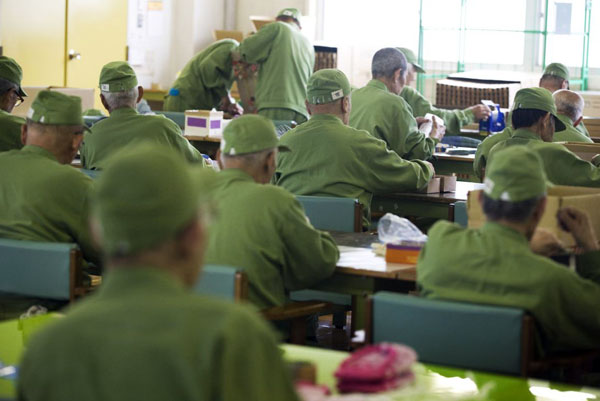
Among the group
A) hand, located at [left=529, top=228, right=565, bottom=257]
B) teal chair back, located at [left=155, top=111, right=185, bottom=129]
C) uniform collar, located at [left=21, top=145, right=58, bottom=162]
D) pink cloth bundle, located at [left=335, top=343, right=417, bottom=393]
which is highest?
uniform collar, located at [left=21, top=145, right=58, bottom=162]

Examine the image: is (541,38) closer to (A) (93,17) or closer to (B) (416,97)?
(B) (416,97)

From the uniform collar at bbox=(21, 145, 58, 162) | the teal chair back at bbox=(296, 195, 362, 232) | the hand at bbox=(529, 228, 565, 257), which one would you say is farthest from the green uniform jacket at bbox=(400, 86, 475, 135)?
the hand at bbox=(529, 228, 565, 257)

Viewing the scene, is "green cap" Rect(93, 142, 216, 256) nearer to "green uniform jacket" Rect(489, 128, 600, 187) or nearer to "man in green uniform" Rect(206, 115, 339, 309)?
"man in green uniform" Rect(206, 115, 339, 309)

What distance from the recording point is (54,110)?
392cm

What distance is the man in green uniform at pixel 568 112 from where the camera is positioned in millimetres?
6336

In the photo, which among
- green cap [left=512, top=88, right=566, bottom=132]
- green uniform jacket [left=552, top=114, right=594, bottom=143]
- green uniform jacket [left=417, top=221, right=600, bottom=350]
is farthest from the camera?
green uniform jacket [left=552, top=114, right=594, bottom=143]

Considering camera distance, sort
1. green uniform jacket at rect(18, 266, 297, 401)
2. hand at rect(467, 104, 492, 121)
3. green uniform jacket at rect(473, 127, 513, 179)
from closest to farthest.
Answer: green uniform jacket at rect(18, 266, 297, 401), green uniform jacket at rect(473, 127, 513, 179), hand at rect(467, 104, 492, 121)

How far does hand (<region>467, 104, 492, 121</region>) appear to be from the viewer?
7.53 meters

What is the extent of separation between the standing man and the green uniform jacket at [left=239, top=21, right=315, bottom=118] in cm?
23

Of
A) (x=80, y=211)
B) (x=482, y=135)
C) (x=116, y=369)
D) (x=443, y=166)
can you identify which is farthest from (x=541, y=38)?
(x=116, y=369)

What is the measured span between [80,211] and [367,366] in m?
1.96

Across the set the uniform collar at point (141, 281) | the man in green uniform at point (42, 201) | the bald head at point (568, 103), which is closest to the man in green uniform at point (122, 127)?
the man in green uniform at point (42, 201)

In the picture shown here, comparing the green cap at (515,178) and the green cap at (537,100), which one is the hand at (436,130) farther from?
the green cap at (515,178)

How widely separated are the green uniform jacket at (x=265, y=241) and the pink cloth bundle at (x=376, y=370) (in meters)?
1.20
